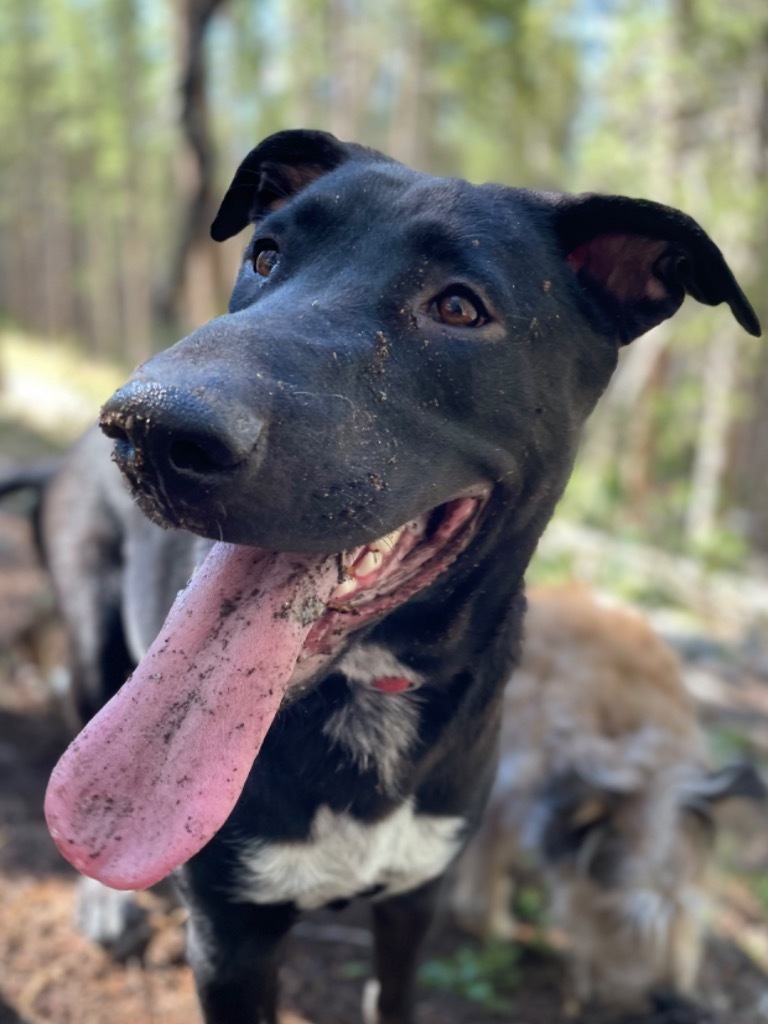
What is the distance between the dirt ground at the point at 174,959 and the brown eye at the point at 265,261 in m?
2.16

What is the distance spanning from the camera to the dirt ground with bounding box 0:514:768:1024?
3.09m

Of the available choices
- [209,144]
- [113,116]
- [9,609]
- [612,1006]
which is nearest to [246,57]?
[113,116]

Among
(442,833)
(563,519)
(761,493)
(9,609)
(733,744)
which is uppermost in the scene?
(442,833)

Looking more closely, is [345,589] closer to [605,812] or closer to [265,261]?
[265,261]

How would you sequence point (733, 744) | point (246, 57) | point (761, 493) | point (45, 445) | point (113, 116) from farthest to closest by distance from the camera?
1. point (113, 116)
2. point (246, 57)
3. point (761, 493)
4. point (45, 445)
5. point (733, 744)

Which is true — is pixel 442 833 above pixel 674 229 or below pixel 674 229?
below

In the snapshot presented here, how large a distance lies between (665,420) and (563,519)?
185cm

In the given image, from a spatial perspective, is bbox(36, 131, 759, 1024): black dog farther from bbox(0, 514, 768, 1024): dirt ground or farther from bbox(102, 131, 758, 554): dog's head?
bbox(0, 514, 768, 1024): dirt ground

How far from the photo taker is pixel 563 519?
1138cm

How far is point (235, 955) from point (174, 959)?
1.30m

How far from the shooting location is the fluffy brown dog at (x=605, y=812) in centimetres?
A: 366

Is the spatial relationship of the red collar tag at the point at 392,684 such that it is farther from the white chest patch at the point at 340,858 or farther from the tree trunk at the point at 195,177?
the tree trunk at the point at 195,177

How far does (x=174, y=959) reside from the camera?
3328 millimetres

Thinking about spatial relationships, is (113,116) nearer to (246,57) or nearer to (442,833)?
(246,57)
